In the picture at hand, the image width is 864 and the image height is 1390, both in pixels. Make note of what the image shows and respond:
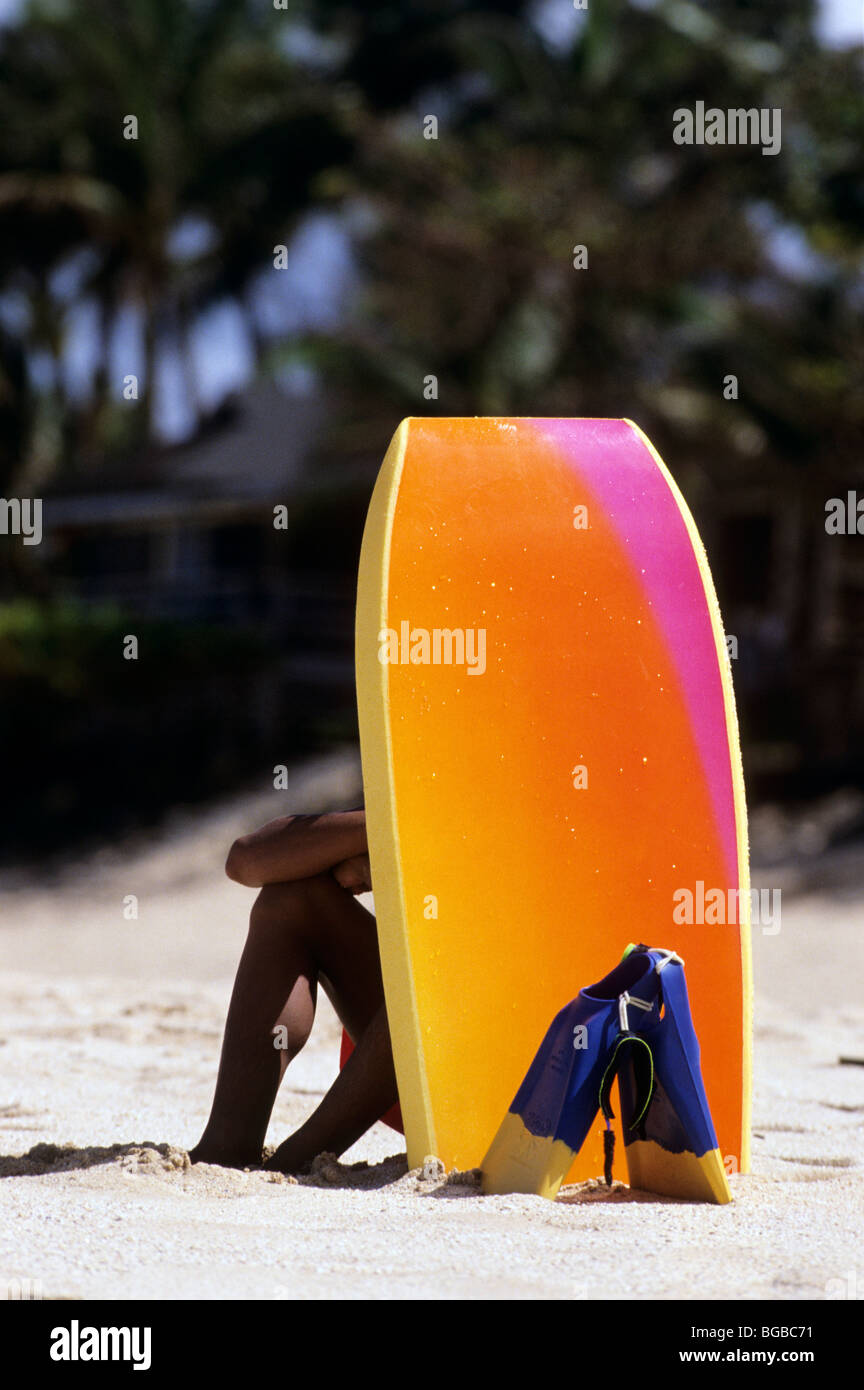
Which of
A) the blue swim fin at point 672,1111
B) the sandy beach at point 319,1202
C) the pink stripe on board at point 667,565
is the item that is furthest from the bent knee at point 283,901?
the pink stripe on board at point 667,565

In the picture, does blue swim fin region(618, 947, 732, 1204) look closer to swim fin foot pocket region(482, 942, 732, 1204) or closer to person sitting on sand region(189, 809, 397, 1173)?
swim fin foot pocket region(482, 942, 732, 1204)

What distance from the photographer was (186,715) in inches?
590

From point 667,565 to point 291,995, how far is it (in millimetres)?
1266

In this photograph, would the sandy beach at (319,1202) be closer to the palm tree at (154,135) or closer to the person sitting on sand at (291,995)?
the person sitting on sand at (291,995)

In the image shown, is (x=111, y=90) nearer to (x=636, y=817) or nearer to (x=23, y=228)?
(x=23, y=228)

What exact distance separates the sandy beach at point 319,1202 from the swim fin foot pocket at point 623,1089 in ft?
0.28

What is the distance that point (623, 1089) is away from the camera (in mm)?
2820

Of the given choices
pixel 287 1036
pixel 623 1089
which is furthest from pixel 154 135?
pixel 623 1089

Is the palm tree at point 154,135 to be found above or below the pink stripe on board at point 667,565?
above

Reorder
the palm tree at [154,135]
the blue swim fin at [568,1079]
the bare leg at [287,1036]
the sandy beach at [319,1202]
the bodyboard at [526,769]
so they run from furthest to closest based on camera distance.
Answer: the palm tree at [154,135] < the bare leg at [287,1036] < the bodyboard at [526,769] < the blue swim fin at [568,1079] < the sandy beach at [319,1202]

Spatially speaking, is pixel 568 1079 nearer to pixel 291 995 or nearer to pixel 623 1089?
pixel 623 1089

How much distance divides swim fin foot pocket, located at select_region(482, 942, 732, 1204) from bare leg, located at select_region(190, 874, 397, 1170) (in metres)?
0.41

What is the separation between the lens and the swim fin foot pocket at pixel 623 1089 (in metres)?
2.75

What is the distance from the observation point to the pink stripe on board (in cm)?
313
